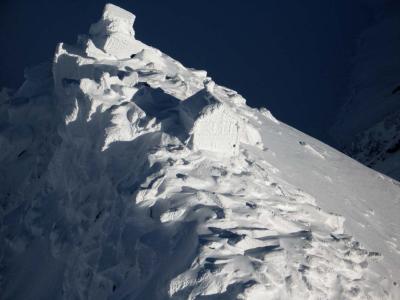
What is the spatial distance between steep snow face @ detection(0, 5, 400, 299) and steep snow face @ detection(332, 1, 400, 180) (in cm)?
1319

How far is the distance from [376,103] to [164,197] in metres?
26.3

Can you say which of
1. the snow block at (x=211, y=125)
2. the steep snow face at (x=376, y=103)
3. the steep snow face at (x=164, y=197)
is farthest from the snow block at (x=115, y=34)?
the steep snow face at (x=376, y=103)

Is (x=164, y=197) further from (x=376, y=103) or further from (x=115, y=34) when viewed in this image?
(x=376, y=103)

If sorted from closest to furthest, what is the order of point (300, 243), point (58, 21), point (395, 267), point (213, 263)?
point (213, 263)
point (300, 243)
point (395, 267)
point (58, 21)

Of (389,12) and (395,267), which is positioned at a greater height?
(389,12)

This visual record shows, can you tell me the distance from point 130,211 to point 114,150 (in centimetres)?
251

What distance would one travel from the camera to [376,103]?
33.8 meters

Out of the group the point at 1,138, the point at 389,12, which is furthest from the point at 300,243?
the point at 389,12

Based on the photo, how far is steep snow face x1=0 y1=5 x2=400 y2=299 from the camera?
31.6 feet

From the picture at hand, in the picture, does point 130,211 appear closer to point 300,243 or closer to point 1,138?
point 300,243

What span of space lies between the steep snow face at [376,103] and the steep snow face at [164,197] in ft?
43.3

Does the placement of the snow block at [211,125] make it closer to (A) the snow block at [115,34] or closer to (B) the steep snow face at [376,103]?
(A) the snow block at [115,34]

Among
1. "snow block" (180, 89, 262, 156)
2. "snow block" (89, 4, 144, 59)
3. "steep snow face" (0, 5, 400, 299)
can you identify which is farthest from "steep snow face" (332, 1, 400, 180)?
"snow block" (180, 89, 262, 156)

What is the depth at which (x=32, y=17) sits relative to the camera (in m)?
37.0
